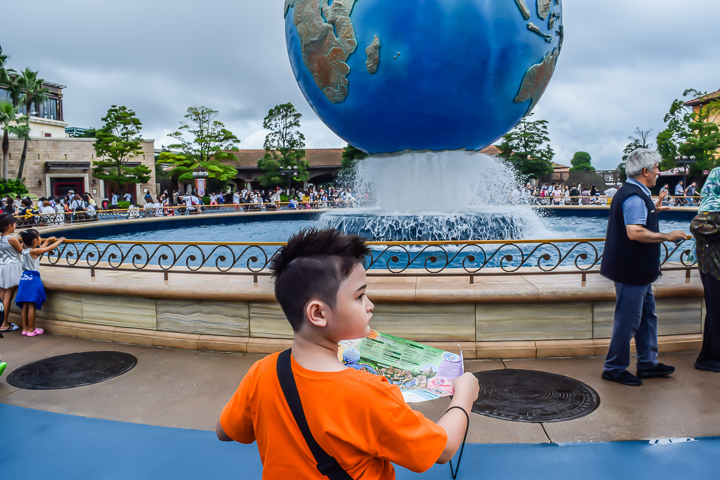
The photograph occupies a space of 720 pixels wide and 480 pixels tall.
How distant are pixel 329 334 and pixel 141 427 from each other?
2460 millimetres

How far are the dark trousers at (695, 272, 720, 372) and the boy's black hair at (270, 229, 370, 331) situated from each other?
3674 millimetres

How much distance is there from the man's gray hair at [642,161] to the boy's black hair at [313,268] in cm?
301

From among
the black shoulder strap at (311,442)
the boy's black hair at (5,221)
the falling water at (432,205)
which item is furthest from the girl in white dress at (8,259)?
the falling water at (432,205)

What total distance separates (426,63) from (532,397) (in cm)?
662

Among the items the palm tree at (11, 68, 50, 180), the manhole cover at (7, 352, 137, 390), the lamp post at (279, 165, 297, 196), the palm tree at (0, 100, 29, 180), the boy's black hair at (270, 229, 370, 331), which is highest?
the palm tree at (11, 68, 50, 180)

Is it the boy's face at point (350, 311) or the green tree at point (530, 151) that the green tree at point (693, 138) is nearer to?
the green tree at point (530, 151)

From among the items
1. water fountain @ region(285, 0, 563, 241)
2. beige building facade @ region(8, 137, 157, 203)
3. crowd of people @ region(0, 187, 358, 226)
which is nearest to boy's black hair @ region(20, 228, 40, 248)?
water fountain @ region(285, 0, 563, 241)

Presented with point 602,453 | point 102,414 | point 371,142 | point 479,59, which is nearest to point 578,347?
point 602,453

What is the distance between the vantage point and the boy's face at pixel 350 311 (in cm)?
135

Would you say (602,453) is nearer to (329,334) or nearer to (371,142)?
(329,334)

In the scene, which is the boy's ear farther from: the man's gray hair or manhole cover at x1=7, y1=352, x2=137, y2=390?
manhole cover at x1=7, y1=352, x2=137, y2=390

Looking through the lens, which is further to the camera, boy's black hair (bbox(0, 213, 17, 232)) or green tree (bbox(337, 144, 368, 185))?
green tree (bbox(337, 144, 368, 185))

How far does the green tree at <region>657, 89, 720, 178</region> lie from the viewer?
33531 millimetres

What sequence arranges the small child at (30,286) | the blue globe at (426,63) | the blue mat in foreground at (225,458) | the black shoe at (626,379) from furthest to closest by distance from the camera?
1. the blue globe at (426,63)
2. the small child at (30,286)
3. the black shoe at (626,379)
4. the blue mat in foreground at (225,458)
